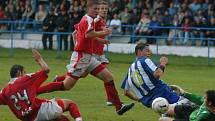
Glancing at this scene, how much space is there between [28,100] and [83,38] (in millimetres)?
2831

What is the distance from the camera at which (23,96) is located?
1092 cm

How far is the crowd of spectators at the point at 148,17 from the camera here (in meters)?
30.3

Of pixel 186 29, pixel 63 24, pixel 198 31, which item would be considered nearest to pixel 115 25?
pixel 63 24

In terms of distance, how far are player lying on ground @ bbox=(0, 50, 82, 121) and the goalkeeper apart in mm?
1484

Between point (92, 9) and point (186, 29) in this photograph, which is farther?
point (186, 29)

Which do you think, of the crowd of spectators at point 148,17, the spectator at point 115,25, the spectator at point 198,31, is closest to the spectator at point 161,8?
the crowd of spectators at point 148,17

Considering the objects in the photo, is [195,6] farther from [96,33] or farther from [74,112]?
[74,112]

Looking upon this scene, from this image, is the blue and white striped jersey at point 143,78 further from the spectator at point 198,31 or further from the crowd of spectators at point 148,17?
the spectator at point 198,31

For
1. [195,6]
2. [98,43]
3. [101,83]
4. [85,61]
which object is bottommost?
[101,83]

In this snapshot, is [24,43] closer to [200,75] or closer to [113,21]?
[113,21]

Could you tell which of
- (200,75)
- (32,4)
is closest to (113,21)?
(32,4)

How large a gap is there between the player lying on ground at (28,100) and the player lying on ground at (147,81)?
63.6 inches

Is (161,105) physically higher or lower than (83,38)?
lower

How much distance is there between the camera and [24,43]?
1347 inches
